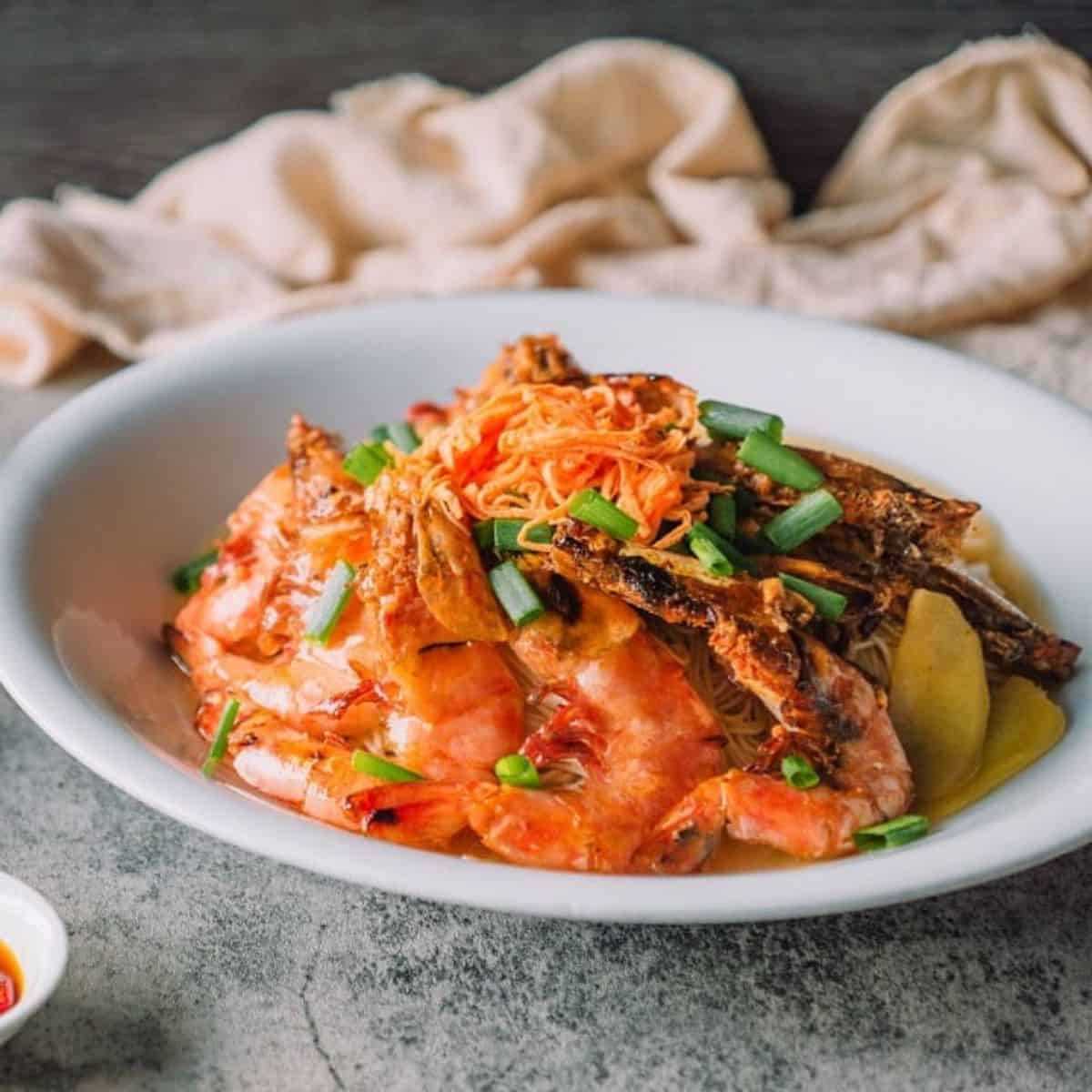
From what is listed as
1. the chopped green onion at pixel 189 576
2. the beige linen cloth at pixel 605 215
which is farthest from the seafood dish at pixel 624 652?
the beige linen cloth at pixel 605 215

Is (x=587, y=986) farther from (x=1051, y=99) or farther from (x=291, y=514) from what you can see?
(x=1051, y=99)

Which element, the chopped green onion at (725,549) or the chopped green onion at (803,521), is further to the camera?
the chopped green onion at (803,521)

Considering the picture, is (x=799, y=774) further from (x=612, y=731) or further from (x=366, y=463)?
(x=366, y=463)

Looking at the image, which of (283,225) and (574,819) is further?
(283,225)

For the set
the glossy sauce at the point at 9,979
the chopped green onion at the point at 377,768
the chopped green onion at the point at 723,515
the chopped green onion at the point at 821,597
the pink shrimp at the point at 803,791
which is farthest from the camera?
the chopped green onion at the point at 723,515

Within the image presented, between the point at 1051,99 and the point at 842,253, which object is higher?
the point at 1051,99

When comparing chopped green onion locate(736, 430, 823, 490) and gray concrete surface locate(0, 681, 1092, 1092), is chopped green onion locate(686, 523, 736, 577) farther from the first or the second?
gray concrete surface locate(0, 681, 1092, 1092)

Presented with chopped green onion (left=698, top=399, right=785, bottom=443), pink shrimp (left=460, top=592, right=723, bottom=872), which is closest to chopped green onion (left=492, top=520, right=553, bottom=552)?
pink shrimp (left=460, top=592, right=723, bottom=872)

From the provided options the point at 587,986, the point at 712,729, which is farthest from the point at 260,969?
the point at 712,729

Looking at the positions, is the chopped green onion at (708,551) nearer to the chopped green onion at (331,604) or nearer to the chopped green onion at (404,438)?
the chopped green onion at (331,604)
